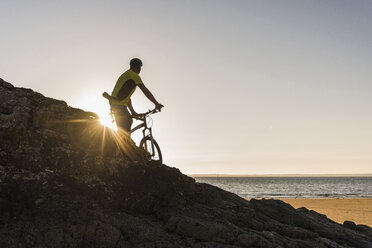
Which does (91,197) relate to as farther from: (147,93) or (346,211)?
(346,211)

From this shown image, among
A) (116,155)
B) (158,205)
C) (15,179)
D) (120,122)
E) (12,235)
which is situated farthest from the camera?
(120,122)

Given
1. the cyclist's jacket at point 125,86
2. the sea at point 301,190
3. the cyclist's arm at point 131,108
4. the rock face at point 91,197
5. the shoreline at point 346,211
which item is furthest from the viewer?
the sea at point 301,190

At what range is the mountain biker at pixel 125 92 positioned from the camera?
8.39 m

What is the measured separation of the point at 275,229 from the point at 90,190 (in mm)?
4788

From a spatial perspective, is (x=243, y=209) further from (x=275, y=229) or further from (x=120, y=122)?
(x=120, y=122)

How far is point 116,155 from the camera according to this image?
7840 mm

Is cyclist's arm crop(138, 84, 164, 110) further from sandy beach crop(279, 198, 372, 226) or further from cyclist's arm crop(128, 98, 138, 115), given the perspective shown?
sandy beach crop(279, 198, 372, 226)

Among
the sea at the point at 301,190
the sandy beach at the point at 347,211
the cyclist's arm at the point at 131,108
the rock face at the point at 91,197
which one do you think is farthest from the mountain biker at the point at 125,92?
the sea at the point at 301,190

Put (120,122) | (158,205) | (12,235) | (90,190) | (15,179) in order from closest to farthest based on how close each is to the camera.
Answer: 1. (12,235)
2. (15,179)
3. (90,190)
4. (158,205)
5. (120,122)

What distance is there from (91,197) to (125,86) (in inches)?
132

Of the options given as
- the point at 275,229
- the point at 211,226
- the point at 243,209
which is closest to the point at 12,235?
the point at 211,226

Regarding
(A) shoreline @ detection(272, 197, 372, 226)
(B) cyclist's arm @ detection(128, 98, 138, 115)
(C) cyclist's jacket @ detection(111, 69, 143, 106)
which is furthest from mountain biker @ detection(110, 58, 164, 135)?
(A) shoreline @ detection(272, 197, 372, 226)

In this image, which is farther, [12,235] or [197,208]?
[197,208]

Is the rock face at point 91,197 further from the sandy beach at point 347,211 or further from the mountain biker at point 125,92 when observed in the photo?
the sandy beach at point 347,211
